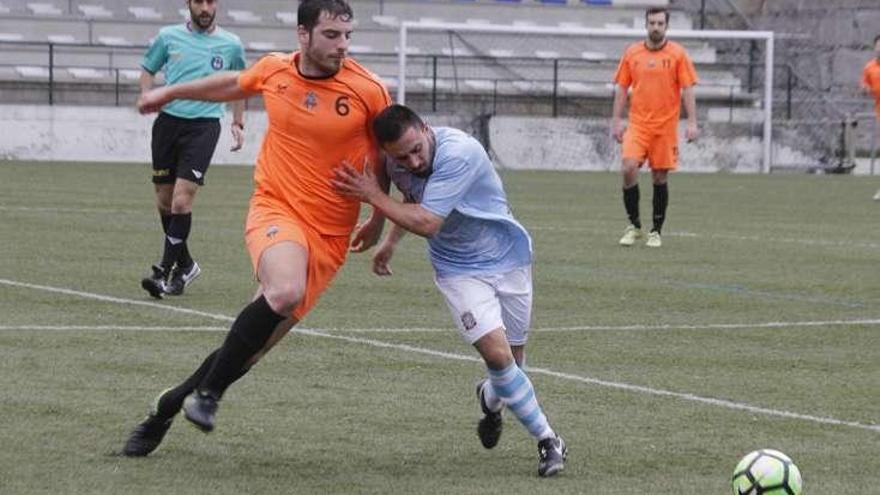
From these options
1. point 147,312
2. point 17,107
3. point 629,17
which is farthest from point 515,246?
point 629,17

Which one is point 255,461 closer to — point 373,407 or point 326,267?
point 326,267

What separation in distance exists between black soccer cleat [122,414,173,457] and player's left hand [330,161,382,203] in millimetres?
1135

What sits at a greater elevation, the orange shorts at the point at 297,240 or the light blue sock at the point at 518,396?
the orange shorts at the point at 297,240

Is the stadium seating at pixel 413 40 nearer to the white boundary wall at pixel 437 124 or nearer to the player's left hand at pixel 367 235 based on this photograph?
the white boundary wall at pixel 437 124

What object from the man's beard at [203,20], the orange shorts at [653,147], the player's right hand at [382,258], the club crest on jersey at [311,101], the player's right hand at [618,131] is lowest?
the orange shorts at [653,147]

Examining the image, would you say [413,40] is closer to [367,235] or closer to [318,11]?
[367,235]

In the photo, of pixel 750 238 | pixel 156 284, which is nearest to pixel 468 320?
pixel 156 284

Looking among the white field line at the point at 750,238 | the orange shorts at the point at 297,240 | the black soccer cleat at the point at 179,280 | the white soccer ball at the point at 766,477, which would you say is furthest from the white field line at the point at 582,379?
the white field line at the point at 750,238

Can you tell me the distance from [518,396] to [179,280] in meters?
6.25

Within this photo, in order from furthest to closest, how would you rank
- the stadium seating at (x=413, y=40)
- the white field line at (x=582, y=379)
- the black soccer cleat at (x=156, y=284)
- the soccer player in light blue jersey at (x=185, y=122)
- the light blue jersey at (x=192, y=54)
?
the stadium seating at (x=413, y=40) → the light blue jersey at (x=192, y=54) → the soccer player in light blue jersey at (x=185, y=122) → the black soccer cleat at (x=156, y=284) → the white field line at (x=582, y=379)

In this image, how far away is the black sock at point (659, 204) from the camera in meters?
18.6

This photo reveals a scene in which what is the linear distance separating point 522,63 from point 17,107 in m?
9.99

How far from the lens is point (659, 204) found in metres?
18.7

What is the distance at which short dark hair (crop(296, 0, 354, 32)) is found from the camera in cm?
758
